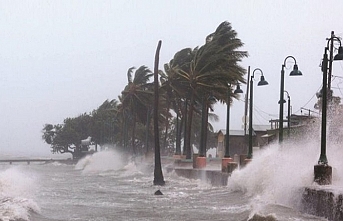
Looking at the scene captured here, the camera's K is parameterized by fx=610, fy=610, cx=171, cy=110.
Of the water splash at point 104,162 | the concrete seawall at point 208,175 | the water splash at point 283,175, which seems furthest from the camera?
the water splash at point 104,162

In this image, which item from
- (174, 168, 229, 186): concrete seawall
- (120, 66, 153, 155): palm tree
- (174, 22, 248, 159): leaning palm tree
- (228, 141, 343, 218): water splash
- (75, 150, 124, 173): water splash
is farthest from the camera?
(75, 150, 124, 173): water splash

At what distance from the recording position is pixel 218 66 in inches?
1684

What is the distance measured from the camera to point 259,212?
12773 mm

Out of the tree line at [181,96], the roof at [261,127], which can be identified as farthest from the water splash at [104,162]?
the roof at [261,127]

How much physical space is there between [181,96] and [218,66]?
359 inches

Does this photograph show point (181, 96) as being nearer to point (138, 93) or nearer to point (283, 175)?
point (138, 93)

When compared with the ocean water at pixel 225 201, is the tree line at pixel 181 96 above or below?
above

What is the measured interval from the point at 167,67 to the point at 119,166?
19.9 metres

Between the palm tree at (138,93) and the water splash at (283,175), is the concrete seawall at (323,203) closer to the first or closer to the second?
the water splash at (283,175)

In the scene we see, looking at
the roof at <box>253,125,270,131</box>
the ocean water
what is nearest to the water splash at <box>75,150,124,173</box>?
the roof at <box>253,125,270,131</box>

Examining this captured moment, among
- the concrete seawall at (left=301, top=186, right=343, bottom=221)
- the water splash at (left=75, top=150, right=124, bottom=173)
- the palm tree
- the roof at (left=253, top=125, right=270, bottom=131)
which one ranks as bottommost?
the water splash at (left=75, top=150, right=124, bottom=173)

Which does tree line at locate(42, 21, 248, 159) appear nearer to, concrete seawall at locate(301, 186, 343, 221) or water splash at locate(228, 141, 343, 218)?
water splash at locate(228, 141, 343, 218)

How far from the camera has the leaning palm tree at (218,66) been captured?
42.5 meters

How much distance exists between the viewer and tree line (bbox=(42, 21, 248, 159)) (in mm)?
43000
